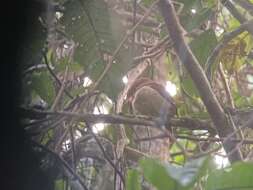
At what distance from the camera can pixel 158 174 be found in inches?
22.0

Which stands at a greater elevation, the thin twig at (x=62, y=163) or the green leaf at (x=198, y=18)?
the green leaf at (x=198, y=18)

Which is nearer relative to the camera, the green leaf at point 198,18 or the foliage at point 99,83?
the foliage at point 99,83

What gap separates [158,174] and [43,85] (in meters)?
0.41

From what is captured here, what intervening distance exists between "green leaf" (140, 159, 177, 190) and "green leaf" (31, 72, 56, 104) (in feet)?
1.30

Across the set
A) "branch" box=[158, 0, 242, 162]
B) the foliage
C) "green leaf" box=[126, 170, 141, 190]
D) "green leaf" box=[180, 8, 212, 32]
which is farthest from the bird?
"green leaf" box=[126, 170, 141, 190]

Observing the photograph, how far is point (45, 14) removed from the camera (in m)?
0.89

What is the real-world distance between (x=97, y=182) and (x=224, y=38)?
0.42 m

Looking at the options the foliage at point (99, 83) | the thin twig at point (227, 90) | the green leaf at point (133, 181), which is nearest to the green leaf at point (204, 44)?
the foliage at point (99, 83)

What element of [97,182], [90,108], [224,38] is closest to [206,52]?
[224,38]

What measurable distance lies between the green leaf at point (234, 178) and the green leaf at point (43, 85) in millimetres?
439

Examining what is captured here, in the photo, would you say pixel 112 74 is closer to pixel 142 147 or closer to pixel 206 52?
pixel 206 52

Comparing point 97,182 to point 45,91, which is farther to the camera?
point 97,182

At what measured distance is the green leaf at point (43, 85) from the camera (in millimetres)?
911

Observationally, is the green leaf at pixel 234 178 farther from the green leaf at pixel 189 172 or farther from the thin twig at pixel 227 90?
the thin twig at pixel 227 90
